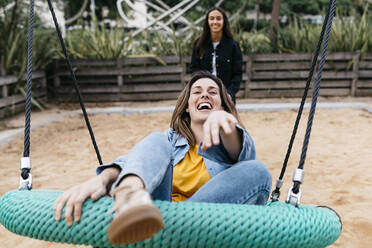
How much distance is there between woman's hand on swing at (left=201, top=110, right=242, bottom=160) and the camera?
3.73ft

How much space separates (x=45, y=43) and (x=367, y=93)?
6191 mm

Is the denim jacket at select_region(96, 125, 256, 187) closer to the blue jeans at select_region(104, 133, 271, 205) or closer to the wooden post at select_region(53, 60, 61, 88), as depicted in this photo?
the blue jeans at select_region(104, 133, 271, 205)

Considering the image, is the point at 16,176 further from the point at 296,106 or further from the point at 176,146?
the point at 296,106

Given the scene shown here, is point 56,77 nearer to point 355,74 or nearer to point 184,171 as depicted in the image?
point 355,74

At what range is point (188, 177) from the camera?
158cm

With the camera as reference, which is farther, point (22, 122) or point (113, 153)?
point (22, 122)

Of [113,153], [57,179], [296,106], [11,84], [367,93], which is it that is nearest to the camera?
[57,179]

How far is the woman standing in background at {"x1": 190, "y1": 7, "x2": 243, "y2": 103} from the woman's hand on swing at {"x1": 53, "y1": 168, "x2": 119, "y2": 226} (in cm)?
233

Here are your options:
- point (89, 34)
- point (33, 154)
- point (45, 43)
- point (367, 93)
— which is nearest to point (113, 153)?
point (33, 154)

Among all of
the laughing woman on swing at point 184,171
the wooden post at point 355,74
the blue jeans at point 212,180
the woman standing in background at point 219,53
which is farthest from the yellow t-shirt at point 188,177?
the wooden post at point 355,74

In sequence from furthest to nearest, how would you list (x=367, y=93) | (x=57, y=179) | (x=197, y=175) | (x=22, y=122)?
(x=367, y=93), (x=22, y=122), (x=57, y=179), (x=197, y=175)

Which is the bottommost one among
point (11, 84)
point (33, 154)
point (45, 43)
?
Result: point (33, 154)

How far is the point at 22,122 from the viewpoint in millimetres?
5477

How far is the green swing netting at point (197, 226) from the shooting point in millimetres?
1062
